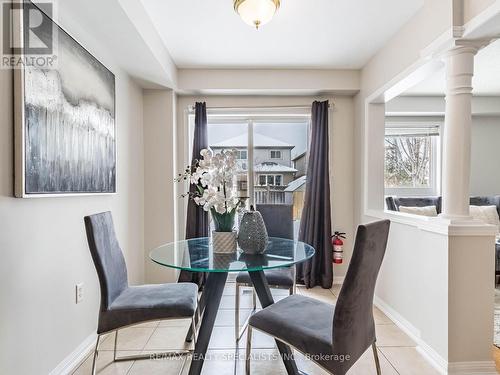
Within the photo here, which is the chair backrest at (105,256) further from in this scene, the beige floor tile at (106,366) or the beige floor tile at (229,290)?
the beige floor tile at (229,290)

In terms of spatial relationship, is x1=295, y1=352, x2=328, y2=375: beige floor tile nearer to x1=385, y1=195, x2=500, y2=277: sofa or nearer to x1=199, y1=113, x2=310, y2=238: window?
x1=199, y1=113, x2=310, y2=238: window

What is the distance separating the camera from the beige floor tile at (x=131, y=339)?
2.16 m

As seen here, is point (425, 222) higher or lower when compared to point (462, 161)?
lower

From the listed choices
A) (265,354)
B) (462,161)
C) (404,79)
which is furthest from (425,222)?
(265,354)

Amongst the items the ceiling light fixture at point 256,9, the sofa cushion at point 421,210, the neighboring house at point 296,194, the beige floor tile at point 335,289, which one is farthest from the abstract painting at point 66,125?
the sofa cushion at point 421,210

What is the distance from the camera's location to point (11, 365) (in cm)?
140

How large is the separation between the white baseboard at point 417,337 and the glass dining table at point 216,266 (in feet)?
3.06

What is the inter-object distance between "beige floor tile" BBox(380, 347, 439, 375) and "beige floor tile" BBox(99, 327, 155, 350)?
175 cm

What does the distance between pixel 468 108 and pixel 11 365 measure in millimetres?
2865

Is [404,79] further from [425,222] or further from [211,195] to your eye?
[211,195]

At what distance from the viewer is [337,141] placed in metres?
3.54

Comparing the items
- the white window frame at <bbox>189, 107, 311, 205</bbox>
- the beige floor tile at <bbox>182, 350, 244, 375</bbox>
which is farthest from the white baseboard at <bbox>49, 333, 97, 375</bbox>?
the white window frame at <bbox>189, 107, 311, 205</bbox>

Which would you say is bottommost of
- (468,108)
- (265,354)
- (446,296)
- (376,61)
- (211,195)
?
(265,354)

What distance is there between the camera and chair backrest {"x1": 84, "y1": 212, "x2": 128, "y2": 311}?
64.4 inches
